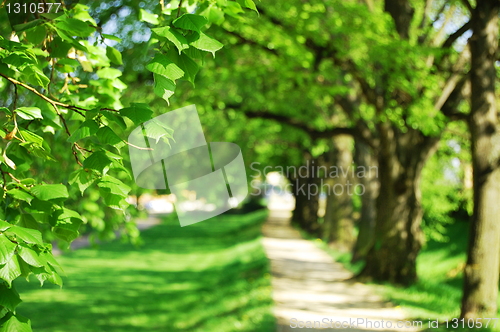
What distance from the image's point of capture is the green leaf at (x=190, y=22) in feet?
7.08

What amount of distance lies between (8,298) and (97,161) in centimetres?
65

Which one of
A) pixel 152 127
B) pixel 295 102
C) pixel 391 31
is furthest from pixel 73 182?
pixel 295 102

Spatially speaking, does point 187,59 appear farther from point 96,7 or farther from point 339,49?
point 339,49

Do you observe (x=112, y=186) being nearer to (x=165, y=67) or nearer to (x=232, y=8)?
(x=165, y=67)

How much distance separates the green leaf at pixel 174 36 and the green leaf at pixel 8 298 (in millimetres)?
1201

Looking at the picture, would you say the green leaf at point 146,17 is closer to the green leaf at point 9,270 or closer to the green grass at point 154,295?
the green leaf at point 9,270

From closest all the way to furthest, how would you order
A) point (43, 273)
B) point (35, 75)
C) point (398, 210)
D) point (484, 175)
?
point (43, 273) → point (35, 75) → point (484, 175) → point (398, 210)

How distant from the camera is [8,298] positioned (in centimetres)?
218

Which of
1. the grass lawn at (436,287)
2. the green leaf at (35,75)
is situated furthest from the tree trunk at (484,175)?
the green leaf at (35,75)

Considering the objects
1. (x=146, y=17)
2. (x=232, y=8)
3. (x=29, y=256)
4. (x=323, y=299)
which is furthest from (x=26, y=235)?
(x=323, y=299)

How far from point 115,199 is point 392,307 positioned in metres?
8.13

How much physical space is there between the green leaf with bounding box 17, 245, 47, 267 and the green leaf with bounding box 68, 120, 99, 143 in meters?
0.45

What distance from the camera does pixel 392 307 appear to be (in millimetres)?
9508

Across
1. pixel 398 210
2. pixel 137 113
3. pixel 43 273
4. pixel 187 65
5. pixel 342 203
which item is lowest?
pixel 342 203
